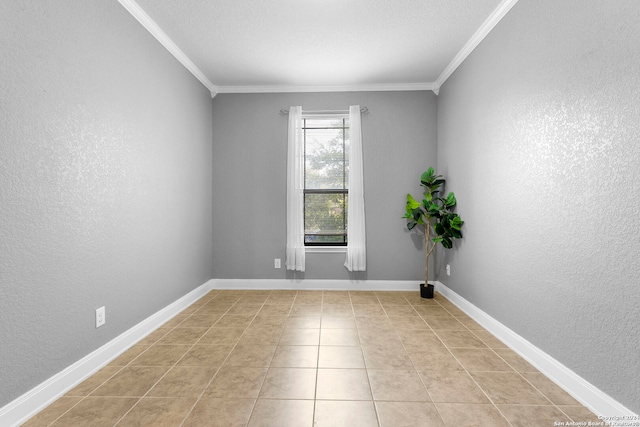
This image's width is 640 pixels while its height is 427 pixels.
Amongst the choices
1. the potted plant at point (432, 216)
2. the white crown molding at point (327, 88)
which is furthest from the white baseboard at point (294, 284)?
the white crown molding at point (327, 88)

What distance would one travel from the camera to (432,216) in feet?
12.1

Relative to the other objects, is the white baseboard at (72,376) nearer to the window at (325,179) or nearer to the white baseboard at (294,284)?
the white baseboard at (294,284)

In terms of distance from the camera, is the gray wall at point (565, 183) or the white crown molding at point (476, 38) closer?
the gray wall at point (565, 183)

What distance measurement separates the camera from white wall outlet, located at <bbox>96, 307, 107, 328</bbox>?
210cm

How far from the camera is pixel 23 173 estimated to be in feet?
5.24

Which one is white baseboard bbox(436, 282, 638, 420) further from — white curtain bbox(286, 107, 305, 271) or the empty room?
white curtain bbox(286, 107, 305, 271)

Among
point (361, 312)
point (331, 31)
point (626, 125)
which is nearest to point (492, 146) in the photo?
point (626, 125)

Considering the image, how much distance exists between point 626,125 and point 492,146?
1.24 m

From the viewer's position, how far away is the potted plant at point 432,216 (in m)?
3.42

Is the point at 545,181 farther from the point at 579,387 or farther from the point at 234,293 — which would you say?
the point at 234,293

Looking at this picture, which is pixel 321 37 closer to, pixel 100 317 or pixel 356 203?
pixel 356 203

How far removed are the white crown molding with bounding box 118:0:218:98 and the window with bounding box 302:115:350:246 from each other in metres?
1.42

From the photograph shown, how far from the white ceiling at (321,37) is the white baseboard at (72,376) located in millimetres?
2571

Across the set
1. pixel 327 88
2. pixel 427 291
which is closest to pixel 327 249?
pixel 427 291
